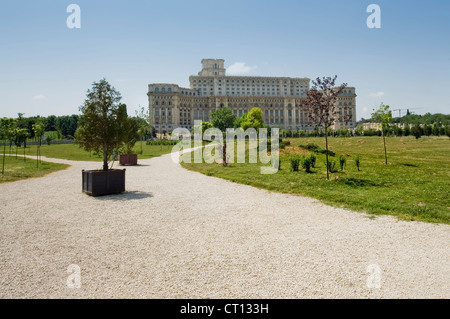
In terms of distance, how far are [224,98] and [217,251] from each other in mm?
150546

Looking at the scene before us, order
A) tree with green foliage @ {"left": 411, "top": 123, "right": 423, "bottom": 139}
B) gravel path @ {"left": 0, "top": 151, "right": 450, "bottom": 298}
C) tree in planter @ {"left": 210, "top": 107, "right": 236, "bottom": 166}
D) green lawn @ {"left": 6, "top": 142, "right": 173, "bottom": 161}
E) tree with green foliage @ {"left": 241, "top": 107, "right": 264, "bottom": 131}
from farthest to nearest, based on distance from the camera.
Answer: tree in planter @ {"left": 210, "top": 107, "right": 236, "bottom": 166}, tree with green foliage @ {"left": 241, "top": 107, "right": 264, "bottom": 131}, tree with green foliage @ {"left": 411, "top": 123, "right": 423, "bottom": 139}, green lawn @ {"left": 6, "top": 142, "right": 173, "bottom": 161}, gravel path @ {"left": 0, "top": 151, "right": 450, "bottom": 298}

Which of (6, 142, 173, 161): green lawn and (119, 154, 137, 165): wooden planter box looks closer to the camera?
(119, 154, 137, 165): wooden planter box

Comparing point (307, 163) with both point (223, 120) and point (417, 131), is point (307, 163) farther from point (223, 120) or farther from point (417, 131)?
point (223, 120)

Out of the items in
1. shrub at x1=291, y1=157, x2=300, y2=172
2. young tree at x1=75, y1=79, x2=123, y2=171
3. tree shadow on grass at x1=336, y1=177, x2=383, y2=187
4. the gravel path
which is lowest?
the gravel path

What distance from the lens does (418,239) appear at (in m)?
6.49

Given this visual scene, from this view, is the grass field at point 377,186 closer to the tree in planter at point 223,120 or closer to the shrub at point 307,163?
the shrub at point 307,163

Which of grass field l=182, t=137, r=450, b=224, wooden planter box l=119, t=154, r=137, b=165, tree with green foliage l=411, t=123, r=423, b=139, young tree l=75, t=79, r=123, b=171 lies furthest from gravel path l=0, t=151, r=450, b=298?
tree with green foliage l=411, t=123, r=423, b=139

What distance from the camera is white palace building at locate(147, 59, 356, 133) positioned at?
481 ft

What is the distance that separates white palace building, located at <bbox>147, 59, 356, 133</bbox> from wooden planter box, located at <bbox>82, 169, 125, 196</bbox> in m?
138

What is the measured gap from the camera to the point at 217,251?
5945mm

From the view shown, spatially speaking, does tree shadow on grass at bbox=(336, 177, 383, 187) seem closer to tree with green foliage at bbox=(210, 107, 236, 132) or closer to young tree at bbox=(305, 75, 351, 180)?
young tree at bbox=(305, 75, 351, 180)

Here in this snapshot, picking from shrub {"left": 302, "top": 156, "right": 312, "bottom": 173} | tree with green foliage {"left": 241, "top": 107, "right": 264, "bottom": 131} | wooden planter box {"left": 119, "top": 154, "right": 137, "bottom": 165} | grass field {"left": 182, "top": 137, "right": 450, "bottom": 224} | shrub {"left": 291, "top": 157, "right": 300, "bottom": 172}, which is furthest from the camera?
tree with green foliage {"left": 241, "top": 107, "right": 264, "bottom": 131}

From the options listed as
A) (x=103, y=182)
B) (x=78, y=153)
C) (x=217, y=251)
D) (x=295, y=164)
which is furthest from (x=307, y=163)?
(x=78, y=153)

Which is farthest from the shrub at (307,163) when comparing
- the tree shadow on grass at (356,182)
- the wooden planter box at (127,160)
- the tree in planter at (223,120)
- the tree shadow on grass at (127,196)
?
the tree in planter at (223,120)
